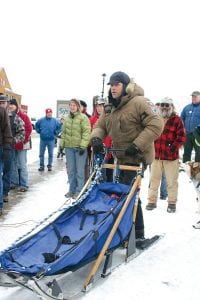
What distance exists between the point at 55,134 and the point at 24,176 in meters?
4.29

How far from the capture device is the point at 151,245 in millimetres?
4914

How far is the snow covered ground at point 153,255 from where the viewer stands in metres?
3.65

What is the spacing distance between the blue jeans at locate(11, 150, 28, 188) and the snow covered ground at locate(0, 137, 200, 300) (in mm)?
336

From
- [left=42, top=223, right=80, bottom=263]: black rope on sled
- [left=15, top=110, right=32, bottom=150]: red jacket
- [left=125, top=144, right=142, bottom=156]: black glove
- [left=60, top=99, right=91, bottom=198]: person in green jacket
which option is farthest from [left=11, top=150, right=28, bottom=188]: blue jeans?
[left=42, top=223, right=80, bottom=263]: black rope on sled

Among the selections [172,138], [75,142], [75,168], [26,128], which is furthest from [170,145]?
[26,128]

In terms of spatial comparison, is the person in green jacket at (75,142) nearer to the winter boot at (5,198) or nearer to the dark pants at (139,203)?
the winter boot at (5,198)

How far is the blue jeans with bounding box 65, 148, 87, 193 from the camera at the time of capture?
757 cm

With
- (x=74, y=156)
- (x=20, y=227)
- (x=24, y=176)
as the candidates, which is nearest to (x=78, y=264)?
(x=20, y=227)

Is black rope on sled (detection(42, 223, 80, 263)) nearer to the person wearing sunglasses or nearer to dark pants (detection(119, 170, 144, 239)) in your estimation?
dark pants (detection(119, 170, 144, 239))

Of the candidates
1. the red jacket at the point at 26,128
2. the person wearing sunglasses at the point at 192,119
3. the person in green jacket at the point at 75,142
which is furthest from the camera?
the person wearing sunglasses at the point at 192,119

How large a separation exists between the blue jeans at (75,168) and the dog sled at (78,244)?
2.85 m

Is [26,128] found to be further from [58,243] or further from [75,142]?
[58,243]

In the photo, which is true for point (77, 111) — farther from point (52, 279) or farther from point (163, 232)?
point (52, 279)

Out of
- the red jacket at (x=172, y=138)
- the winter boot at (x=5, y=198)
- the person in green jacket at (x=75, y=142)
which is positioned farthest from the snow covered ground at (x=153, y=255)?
the red jacket at (x=172, y=138)
